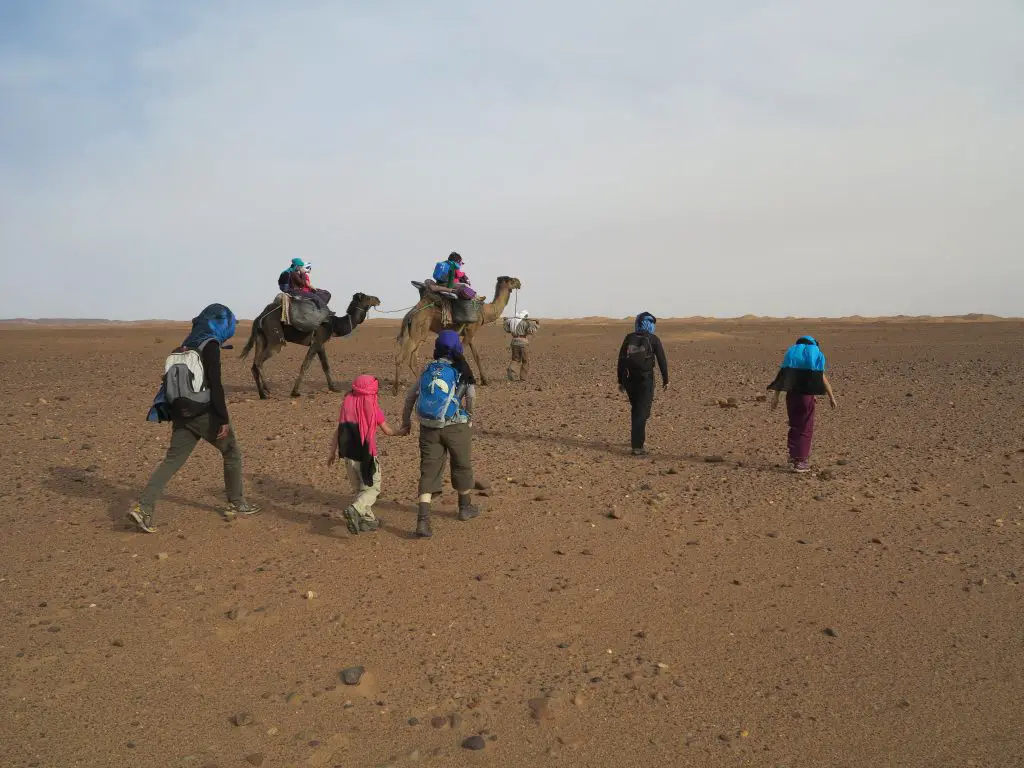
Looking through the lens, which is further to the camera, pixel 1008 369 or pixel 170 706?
pixel 1008 369

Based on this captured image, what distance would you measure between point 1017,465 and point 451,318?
10202 millimetres

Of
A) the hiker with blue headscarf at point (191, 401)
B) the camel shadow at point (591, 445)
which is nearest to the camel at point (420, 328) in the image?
the camel shadow at point (591, 445)

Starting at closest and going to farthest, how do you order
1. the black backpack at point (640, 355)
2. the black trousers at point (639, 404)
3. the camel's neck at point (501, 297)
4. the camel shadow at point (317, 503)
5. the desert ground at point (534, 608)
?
the desert ground at point (534, 608) < the camel shadow at point (317, 503) < the black backpack at point (640, 355) < the black trousers at point (639, 404) < the camel's neck at point (501, 297)

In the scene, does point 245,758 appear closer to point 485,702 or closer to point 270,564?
point 485,702

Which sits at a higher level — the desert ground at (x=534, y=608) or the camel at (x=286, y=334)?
the camel at (x=286, y=334)

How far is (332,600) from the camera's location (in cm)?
674

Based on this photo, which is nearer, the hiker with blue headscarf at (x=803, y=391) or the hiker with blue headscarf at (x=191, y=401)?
the hiker with blue headscarf at (x=191, y=401)

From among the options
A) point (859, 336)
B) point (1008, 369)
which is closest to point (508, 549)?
point (1008, 369)

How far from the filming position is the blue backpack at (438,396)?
26.4 feet

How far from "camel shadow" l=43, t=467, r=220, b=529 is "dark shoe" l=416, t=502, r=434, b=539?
2.41 meters

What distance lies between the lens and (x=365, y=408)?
26.2 feet

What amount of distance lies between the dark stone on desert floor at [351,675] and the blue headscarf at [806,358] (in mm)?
7187

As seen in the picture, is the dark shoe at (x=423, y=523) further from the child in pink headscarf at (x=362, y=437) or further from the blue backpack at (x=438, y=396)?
the blue backpack at (x=438, y=396)

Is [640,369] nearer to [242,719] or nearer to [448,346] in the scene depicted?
[448,346]
